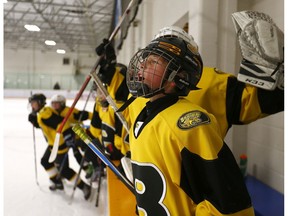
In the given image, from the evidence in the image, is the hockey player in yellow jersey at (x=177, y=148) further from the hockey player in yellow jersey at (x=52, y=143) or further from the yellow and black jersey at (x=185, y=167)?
the hockey player in yellow jersey at (x=52, y=143)

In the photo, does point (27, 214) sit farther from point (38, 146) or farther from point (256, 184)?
point (38, 146)

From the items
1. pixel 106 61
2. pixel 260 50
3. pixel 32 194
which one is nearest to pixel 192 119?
pixel 260 50

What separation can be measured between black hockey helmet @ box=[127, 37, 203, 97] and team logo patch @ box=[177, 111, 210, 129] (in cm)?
10

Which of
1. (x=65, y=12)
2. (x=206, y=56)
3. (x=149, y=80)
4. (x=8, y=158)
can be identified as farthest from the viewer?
(x=65, y=12)

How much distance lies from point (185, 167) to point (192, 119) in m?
0.10

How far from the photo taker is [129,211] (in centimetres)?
99

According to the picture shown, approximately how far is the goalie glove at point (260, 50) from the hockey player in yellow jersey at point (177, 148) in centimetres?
21

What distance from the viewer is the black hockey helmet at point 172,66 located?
0.61 meters

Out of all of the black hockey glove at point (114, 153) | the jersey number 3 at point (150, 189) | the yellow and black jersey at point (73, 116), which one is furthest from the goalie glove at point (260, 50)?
the yellow and black jersey at point (73, 116)

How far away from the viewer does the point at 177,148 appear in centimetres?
55

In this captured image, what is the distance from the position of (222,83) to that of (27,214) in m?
1.76

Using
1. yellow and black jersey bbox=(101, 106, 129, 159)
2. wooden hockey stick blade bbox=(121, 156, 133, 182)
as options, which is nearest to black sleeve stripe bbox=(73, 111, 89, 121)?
yellow and black jersey bbox=(101, 106, 129, 159)

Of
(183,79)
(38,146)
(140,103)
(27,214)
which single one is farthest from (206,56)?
(38,146)

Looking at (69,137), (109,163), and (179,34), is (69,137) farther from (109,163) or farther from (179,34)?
(179,34)
